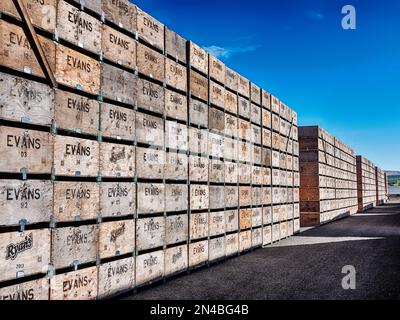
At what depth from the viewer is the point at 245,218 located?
9.02m

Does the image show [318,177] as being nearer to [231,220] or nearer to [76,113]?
[231,220]

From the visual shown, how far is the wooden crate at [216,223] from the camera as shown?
7.55 metres

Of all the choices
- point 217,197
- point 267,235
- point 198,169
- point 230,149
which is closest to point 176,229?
point 198,169

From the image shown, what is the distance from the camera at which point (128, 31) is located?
5.55m

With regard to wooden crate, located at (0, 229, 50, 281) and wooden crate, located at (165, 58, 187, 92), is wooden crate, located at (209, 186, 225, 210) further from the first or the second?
wooden crate, located at (0, 229, 50, 281)

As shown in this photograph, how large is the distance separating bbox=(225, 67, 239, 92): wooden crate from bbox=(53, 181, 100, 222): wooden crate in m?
4.61

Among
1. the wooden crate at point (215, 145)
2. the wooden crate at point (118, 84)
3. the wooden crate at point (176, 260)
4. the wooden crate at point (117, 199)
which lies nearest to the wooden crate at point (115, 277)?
the wooden crate at point (117, 199)

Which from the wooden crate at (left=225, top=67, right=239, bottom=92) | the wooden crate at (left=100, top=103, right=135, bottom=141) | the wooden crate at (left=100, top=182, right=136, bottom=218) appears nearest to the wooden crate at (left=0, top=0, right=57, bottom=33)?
the wooden crate at (left=100, top=103, right=135, bottom=141)

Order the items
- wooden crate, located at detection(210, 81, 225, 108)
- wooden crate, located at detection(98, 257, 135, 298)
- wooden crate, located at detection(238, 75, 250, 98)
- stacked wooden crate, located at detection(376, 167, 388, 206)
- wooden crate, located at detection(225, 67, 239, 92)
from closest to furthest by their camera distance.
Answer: wooden crate, located at detection(98, 257, 135, 298), wooden crate, located at detection(210, 81, 225, 108), wooden crate, located at detection(225, 67, 239, 92), wooden crate, located at detection(238, 75, 250, 98), stacked wooden crate, located at detection(376, 167, 388, 206)

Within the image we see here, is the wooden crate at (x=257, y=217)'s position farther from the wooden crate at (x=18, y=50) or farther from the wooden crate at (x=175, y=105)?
the wooden crate at (x=18, y=50)

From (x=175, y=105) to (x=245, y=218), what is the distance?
368 cm

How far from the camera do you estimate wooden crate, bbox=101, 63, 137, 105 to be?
16.8 feet

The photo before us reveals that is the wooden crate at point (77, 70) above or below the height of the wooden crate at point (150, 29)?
below

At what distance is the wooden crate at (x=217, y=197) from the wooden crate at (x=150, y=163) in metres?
1.75
